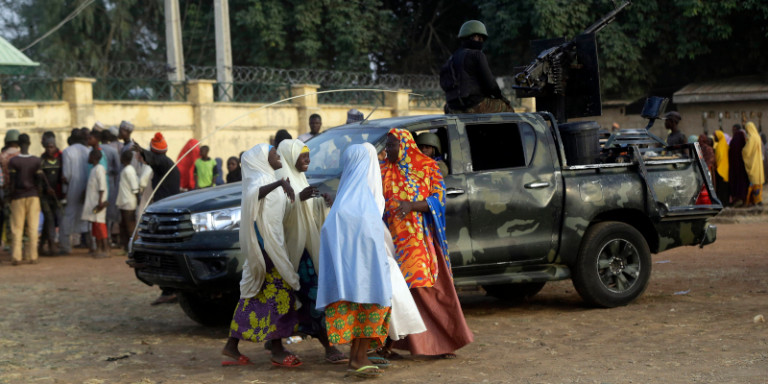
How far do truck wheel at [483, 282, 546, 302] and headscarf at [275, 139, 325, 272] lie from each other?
11.6ft

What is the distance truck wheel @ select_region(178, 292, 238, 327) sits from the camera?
8531 millimetres

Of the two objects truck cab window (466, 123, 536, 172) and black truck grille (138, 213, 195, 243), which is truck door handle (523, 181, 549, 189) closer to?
truck cab window (466, 123, 536, 172)

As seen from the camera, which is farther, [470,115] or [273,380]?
[470,115]

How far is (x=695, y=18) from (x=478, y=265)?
23398 millimetres

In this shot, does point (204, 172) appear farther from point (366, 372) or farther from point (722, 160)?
point (366, 372)

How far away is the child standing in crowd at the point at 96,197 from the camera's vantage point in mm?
14195

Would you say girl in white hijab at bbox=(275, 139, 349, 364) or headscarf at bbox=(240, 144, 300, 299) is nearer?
headscarf at bbox=(240, 144, 300, 299)

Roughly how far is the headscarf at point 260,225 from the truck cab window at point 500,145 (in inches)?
92.6

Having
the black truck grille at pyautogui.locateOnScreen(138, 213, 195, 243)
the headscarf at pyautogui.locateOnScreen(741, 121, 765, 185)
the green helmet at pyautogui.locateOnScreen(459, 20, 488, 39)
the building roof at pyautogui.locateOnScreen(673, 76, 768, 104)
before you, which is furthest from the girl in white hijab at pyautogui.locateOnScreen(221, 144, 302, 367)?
the building roof at pyautogui.locateOnScreen(673, 76, 768, 104)

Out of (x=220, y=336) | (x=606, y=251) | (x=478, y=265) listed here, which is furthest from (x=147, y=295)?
(x=606, y=251)

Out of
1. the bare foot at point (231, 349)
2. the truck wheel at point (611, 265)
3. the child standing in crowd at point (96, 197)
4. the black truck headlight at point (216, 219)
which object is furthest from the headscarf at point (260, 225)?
the child standing in crowd at point (96, 197)

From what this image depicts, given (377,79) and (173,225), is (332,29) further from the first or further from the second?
(173,225)

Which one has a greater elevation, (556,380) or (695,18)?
(695,18)

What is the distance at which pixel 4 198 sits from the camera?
14031mm
